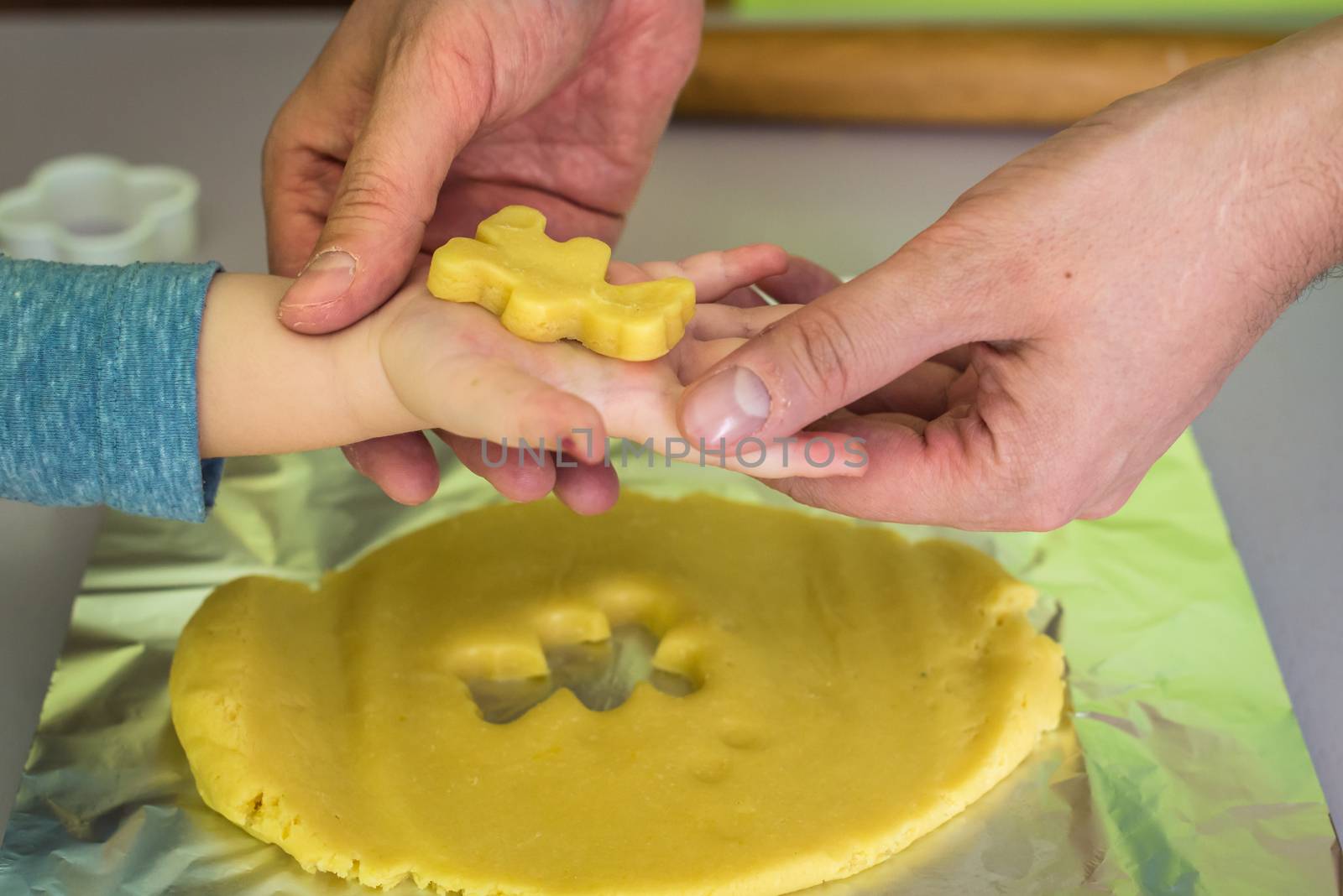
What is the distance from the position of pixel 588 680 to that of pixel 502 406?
1.57ft

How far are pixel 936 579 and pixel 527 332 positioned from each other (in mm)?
628

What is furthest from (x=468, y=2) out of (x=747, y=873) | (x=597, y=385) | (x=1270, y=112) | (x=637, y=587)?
(x=747, y=873)

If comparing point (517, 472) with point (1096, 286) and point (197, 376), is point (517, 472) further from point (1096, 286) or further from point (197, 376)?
point (1096, 286)

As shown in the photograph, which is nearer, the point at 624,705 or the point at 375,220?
the point at 375,220

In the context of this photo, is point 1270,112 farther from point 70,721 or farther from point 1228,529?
point 70,721

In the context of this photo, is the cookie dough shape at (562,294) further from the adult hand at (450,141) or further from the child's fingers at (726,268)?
the child's fingers at (726,268)

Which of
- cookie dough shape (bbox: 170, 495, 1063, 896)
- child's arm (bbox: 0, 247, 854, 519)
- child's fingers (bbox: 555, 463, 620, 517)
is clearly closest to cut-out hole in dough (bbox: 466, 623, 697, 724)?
cookie dough shape (bbox: 170, 495, 1063, 896)

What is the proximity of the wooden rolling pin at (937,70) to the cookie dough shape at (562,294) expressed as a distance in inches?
48.5

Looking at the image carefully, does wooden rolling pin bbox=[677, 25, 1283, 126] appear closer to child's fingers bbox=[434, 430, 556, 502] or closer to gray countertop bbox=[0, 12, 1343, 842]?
gray countertop bbox=[0, 12, 1343, 842]

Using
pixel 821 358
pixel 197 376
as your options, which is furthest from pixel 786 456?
pixel 197 376

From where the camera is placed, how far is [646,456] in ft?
5.79

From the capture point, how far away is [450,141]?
134 cm

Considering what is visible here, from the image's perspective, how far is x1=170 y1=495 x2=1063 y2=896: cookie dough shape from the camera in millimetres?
1241

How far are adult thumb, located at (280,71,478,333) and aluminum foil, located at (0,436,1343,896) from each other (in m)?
0.44
